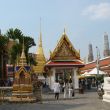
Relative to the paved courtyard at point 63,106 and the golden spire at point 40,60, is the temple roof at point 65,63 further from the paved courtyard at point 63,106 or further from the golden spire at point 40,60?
the golden spire at point 40,60

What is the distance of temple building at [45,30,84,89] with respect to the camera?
142ft

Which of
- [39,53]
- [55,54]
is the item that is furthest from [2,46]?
[39,53]

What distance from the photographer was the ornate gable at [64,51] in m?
44.2

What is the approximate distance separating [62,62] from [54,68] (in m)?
1.17

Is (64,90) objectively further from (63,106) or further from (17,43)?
(17,43)

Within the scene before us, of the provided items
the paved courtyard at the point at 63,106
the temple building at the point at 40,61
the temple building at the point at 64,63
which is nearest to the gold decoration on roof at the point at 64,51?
the temple building at the point at 64,63

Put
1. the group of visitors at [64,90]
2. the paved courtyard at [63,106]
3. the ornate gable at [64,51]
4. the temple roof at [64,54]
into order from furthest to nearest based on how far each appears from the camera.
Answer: the ornate gable at [64,51]
the temple roof at [64,54]
the group of visitors at [64,90]
the paved courtyard at [63,106]

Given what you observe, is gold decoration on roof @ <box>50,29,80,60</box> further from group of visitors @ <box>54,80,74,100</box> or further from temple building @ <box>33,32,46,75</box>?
temple building @ <box>33,32,46,75</box>

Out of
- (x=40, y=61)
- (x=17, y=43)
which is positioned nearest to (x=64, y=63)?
(x=17, y=43)

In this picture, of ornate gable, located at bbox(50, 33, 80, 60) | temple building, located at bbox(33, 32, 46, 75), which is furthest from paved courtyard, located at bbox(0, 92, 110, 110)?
temple building, located at bbox(33, 32, 46, 75)

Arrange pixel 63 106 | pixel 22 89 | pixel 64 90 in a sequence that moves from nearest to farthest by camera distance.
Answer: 1. pixel 63 106
2. pixel 22 89
3. pixel 64 90

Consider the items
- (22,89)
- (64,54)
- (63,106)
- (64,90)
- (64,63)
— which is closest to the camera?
(63,106)

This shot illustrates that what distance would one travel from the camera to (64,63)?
143 ft

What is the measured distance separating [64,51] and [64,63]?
189 cm
